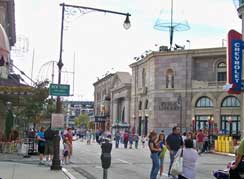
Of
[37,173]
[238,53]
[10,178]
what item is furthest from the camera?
[238,53]

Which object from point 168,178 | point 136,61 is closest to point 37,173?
point 168,178

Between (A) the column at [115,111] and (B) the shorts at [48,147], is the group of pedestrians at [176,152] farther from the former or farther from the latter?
(A) the column at [115,111]

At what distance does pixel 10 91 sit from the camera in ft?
75.5

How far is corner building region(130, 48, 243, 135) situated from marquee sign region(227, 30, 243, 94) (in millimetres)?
28147

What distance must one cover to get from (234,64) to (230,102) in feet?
100

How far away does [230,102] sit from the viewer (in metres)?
67.4

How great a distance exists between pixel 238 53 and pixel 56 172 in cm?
2466

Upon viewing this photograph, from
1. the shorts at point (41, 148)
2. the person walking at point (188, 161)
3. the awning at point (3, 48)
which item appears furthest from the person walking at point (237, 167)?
the shorts at point (41, 148)

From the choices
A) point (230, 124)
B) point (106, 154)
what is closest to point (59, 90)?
point (106, 154)

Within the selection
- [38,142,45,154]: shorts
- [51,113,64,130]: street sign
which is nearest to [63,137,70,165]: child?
[38,142,45,154]: shorts

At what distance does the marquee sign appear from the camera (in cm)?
3772

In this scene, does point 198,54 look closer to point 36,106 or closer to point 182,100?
point 182,100

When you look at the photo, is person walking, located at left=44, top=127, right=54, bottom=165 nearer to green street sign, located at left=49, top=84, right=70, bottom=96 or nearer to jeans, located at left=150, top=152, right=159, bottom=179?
green street sign, located at left=49, top=84, right=70, bottom=96

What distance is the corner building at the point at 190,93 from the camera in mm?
67375
